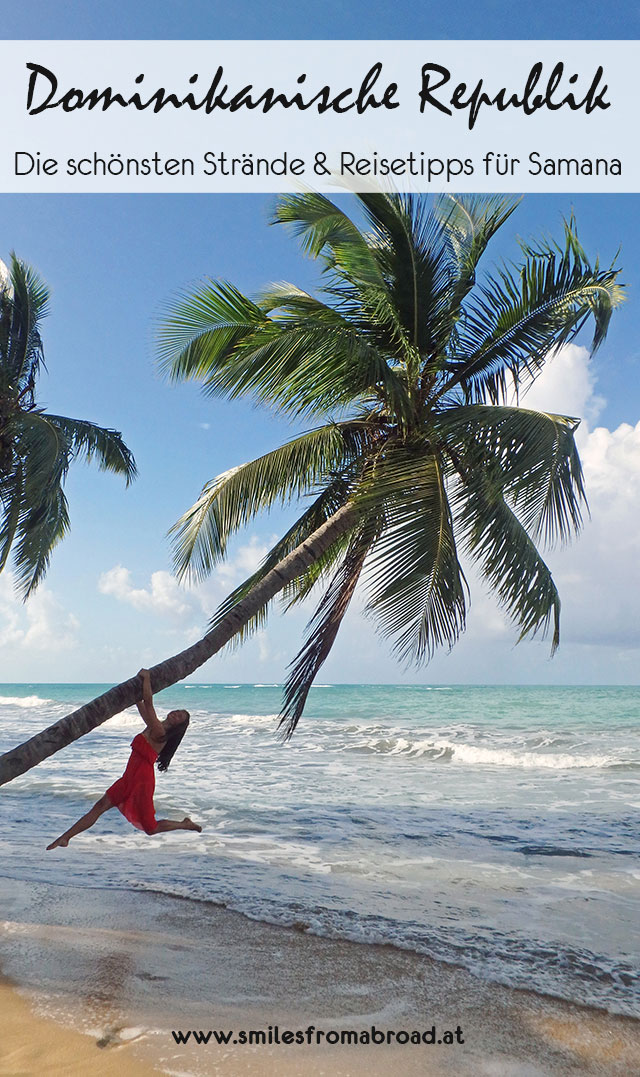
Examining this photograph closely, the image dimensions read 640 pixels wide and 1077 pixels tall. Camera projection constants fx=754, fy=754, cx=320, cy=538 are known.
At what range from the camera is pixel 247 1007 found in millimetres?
4922

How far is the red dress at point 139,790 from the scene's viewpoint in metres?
4.81

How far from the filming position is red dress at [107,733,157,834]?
4812mm

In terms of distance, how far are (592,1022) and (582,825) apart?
6.65 m

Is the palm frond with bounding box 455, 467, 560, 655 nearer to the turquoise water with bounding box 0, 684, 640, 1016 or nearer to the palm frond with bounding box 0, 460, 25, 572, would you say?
the turquoise water with bounding box 0, 684, 640, 1016

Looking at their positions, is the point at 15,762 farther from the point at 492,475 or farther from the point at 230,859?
the point at 230,859

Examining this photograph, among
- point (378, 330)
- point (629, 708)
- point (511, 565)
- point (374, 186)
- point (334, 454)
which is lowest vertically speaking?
point (629, 708)

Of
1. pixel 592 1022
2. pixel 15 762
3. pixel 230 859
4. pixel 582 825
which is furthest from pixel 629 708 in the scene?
pixel 15 762

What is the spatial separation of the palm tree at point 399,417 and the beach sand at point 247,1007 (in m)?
2.13

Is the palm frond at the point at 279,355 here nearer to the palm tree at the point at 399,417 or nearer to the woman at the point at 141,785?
the palm tree at the point at 399,417

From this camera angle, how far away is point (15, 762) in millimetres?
4742

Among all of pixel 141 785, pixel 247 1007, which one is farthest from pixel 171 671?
pixel 247 1007

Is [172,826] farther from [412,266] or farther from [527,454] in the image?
[412,266]

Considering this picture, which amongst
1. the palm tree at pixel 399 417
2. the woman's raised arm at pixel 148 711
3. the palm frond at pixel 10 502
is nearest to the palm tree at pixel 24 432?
the palm frond at pixel 10 502

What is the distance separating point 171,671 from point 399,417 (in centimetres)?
330
